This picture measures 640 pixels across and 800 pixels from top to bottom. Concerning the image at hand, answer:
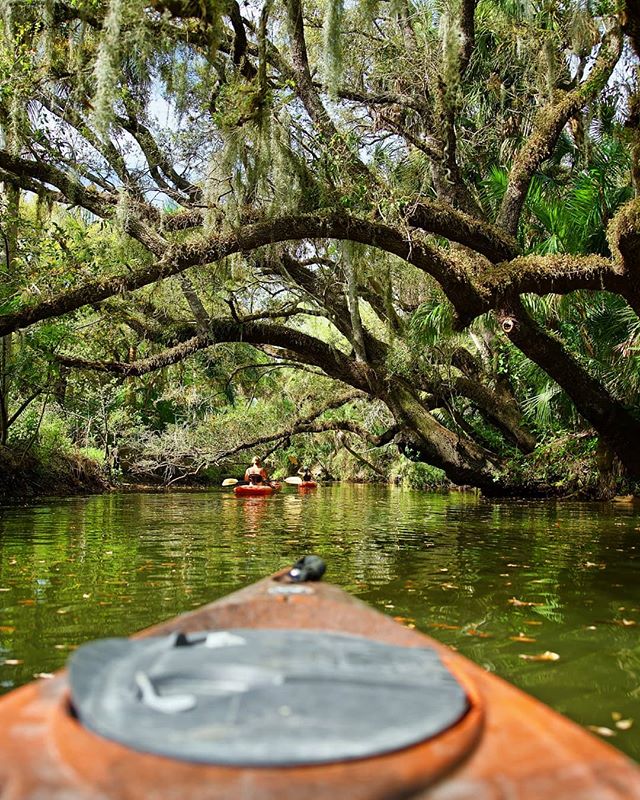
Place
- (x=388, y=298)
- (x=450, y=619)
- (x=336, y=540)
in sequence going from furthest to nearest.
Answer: (x=388, y=298) → (x=336, y=540) → (x=450, y=619)

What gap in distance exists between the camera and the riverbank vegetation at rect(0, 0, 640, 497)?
8672 mm

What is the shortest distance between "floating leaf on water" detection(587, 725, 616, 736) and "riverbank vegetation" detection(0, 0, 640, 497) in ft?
21.0

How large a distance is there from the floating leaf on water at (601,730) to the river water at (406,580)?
1.2 inches

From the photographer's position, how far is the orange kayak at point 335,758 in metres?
1.26

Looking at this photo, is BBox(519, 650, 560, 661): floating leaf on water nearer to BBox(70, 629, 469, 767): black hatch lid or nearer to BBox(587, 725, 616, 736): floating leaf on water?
BBox(587, 725, 616, 736): floating leaf on water

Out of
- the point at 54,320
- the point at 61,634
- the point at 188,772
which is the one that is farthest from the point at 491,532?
the point at 188,772

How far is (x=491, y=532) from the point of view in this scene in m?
10.7

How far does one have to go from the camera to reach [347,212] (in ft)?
29.5

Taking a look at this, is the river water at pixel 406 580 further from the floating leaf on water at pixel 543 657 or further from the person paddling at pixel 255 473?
the person paddling at pixel 255 473

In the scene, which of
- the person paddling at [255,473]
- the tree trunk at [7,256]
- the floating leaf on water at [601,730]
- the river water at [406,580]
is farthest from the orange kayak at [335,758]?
the person paddling at [255,473]

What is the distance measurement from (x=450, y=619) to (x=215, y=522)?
7.88 m

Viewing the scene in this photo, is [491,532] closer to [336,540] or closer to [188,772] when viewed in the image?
[336,540]

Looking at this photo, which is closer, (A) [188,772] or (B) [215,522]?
(A) [188,772]

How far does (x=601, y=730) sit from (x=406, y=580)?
11.6 feet
